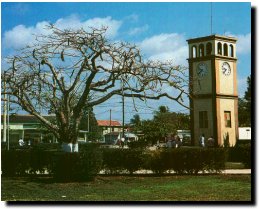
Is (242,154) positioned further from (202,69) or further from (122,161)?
(202,69)

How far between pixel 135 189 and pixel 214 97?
1357 centimetres

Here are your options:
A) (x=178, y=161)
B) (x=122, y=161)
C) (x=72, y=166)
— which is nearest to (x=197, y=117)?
(x=178, y=161)

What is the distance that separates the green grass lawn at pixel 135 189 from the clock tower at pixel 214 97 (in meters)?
7.75

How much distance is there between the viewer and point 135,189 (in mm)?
12477

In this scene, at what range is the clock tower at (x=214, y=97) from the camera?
2181 centimetres

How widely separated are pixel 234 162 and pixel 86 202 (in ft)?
33.9

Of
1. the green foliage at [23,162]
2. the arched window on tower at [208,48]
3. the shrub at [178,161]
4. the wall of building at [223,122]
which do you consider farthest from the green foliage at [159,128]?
the green foliage at [23,162]

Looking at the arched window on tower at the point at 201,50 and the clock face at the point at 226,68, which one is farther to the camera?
the clock face at the point at 226,68

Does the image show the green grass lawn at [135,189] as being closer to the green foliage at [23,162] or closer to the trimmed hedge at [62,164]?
the trimmed hedge at [62,164]

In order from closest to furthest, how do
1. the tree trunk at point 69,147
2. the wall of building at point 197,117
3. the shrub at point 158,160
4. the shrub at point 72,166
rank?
the shrub at point 72,166 → the tree trunk at point 69,147 → the shrub at point 158,160 → the wall of building at point 197,117

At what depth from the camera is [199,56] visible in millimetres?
22266

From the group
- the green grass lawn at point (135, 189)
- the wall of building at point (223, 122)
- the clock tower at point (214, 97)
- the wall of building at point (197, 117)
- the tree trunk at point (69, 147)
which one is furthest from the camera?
the wall of building at point (197, 117)

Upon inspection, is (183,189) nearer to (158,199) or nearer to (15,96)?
(158,199)

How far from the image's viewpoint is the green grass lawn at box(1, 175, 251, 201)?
1101 centimetres
